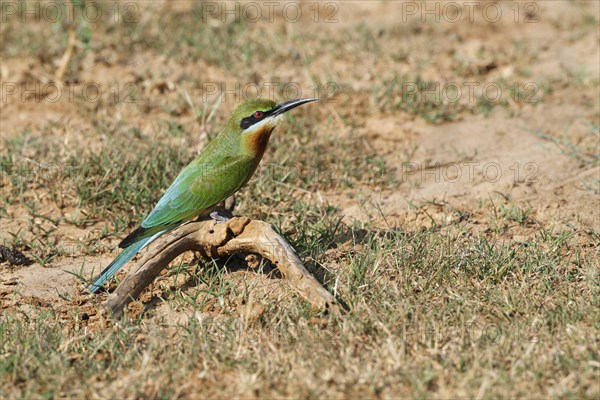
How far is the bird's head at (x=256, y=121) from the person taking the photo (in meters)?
4.30

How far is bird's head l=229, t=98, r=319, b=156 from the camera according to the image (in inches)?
169

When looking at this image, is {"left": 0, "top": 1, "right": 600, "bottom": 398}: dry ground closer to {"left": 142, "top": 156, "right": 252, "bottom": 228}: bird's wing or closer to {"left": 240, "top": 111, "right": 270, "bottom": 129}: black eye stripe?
{"left": 142, "top": 156, "right": 252, "bottom": 228}: bird's wing

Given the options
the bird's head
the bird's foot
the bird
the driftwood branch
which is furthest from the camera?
the bird's head

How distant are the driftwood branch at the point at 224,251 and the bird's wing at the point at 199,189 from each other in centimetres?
14

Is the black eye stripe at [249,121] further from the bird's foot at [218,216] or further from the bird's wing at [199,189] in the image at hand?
the bird's foot at [218,216]

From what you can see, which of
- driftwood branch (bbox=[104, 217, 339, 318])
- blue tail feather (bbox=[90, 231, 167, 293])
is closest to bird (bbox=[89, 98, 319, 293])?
blue tail feather (bbox=[90, 231, 167, 293])

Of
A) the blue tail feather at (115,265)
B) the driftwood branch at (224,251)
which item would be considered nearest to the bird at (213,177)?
the blue tail feather at (115,265)

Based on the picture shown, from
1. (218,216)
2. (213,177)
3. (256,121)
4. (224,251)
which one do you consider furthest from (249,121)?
(224,251)

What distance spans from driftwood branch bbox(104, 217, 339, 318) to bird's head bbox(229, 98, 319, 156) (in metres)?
0.54

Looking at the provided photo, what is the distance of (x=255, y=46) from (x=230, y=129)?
2.46 m

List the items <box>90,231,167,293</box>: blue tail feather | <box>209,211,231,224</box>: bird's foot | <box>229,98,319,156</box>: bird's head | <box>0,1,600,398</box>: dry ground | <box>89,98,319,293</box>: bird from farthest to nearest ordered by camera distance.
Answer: <box>229,98,319,156</box>: bird's head < <box>209,211,231,224</box>: bird's foot < <box>89,98,319,293</box>: bird < <box>90,231,167,293</box>: blue tail feather < <box>0,1,600,398</box>: dry ground

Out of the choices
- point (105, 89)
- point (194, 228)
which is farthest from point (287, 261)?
point (105, 89)

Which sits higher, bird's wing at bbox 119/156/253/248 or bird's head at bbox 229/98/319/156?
bird's head at bbox 229/98/319/156

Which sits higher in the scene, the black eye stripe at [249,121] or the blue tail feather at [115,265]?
the black eye stripe at [249,121]
